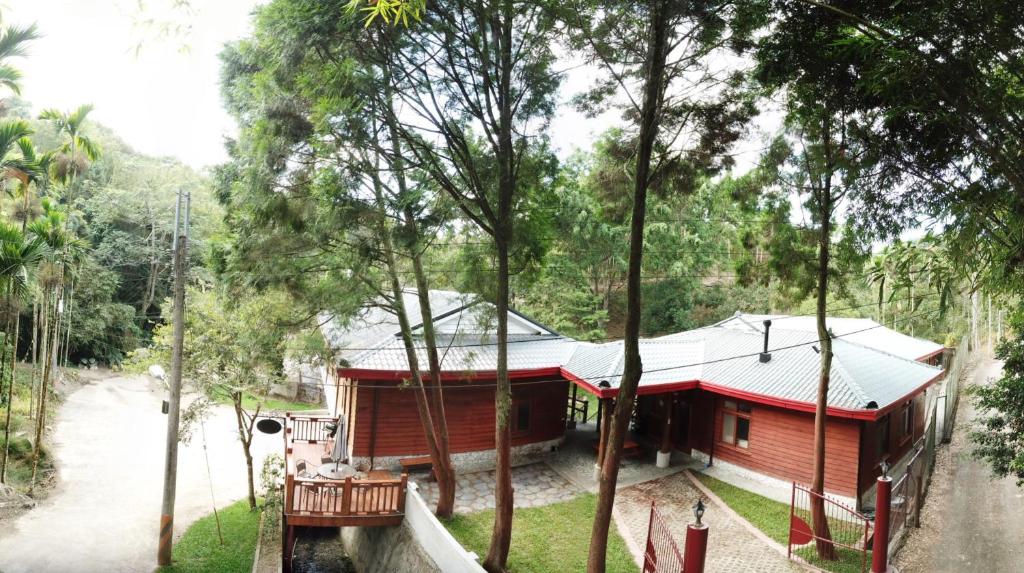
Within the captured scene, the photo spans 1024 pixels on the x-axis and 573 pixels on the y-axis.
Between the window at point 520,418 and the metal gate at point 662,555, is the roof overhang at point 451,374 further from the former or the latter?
the metal gate at point 662,555

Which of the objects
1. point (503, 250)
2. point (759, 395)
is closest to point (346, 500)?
point (503, 250)

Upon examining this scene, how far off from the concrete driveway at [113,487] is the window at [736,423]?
12209mm

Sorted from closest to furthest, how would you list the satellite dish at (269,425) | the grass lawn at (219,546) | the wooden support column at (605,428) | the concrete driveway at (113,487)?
the concrete driveway at (113,487) < the grass lawn at (219,546) < the satellite dish at (269,425) < the wooden support column at (605,428)

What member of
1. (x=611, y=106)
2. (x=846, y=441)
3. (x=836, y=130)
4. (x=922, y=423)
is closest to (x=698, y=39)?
(x=611, y=106)

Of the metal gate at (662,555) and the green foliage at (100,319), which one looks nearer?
the metal gate at (662,555)

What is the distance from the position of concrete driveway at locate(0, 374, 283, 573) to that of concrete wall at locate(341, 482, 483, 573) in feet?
12.2

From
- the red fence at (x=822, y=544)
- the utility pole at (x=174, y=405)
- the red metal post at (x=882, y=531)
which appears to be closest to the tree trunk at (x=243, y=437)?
the utility pole at (x=174, y=405)

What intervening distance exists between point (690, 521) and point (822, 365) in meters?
3.95

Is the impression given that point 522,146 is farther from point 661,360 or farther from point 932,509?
point 932,509

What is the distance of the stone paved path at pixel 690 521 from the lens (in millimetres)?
8555

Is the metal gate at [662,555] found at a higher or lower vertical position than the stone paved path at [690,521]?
higher

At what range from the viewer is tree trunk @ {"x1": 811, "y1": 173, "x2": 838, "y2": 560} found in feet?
27.7

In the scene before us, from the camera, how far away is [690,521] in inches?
Result: 403

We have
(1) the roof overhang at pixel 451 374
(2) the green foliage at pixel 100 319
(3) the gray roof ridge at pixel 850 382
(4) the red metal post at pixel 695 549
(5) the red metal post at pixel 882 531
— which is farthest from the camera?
(2) the green foliage at pixel 100 319
